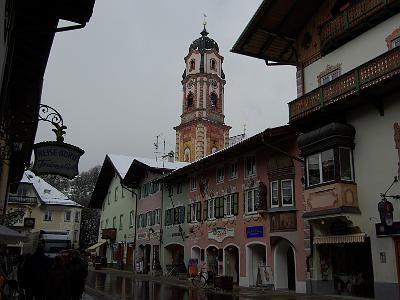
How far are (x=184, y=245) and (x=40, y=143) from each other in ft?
93.2

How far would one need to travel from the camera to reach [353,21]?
770 inches

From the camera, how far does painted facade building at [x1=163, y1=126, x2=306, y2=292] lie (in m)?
23.8

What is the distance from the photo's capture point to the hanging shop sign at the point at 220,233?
2910cm

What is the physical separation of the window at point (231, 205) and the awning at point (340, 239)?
351 inches

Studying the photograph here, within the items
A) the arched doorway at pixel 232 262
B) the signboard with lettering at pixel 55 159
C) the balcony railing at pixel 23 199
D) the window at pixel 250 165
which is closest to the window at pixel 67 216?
the balcony railing at pixel 23 199

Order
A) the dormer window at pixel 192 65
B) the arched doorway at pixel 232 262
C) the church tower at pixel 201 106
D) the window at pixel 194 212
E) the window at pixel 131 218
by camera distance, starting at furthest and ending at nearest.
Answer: the dormer window at pixel 192 65 < the church tower at pixel 201 106 < the window at pixel 131 218 < the window at pixel 194 212 < the arched doorway at pixel 232 262

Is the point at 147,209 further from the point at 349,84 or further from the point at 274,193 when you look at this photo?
the point at 349,84

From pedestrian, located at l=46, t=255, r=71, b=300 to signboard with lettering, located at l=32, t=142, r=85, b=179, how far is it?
2.79m

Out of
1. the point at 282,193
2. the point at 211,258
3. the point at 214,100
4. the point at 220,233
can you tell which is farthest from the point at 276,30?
the point at 214,100

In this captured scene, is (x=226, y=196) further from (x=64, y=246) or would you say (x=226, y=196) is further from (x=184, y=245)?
(x=64, y=246)

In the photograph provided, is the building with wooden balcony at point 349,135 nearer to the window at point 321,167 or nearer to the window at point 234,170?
the window at point 321,167

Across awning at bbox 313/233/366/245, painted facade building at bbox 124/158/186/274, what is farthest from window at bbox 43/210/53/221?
awning at bbox 313/233/366/245

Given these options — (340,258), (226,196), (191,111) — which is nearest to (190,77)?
(191,111)

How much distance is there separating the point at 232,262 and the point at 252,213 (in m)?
4.60
